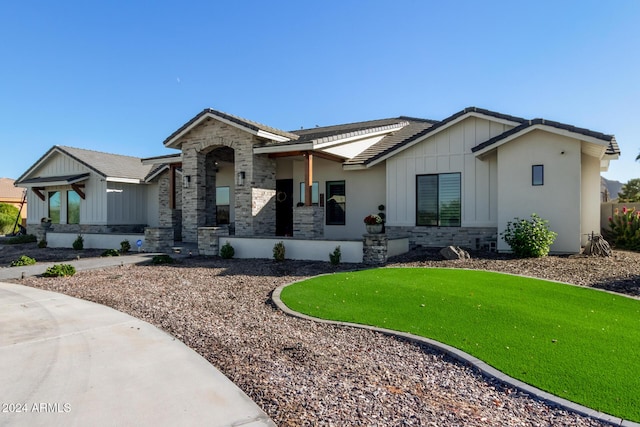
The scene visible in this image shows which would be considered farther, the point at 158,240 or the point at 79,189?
the point at 79,189

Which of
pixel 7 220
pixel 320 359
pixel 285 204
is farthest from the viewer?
pixel 7 220

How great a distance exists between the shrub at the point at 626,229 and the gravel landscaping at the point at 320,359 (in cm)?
502

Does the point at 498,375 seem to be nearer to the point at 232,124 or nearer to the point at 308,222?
the point at 308,222

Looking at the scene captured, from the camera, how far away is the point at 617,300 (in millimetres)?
6844

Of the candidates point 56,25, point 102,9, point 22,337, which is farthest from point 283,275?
point 56,25

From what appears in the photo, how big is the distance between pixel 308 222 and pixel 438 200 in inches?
181

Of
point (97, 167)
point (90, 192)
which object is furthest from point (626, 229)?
point (90, 192)

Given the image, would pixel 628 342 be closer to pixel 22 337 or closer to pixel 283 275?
pixel 283 275

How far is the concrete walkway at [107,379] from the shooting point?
10.6 feet

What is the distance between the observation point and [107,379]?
394 centimetres

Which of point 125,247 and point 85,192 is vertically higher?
point 85,192

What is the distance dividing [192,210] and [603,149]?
47.6ft

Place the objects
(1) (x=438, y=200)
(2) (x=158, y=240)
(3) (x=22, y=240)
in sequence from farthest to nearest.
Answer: (3) (x=22, y=240), (2) (x=158, y=240), (1) (x=438, y=200)

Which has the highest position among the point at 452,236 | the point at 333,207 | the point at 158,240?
the point at 333,207
